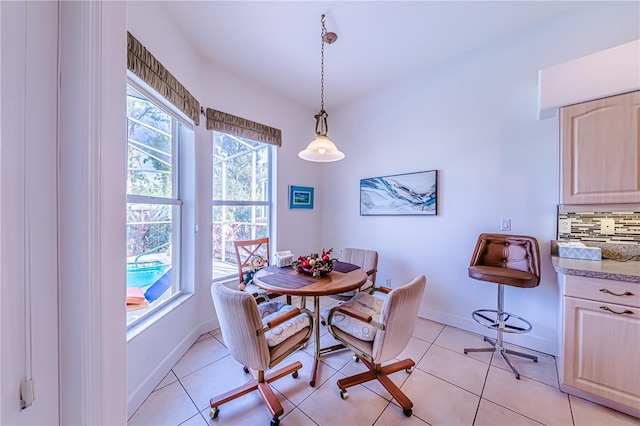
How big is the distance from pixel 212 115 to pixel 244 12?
1016 mm

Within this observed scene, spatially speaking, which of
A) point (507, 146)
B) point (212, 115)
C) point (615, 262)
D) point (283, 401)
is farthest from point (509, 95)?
point (283, 401)

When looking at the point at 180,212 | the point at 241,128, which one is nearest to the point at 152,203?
the point at 180,212

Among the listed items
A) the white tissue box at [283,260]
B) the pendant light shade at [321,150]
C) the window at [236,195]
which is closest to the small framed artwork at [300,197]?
the window at [236,195]

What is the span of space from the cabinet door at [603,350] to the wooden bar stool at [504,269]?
27 centimetres

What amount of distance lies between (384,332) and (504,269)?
4.83 feet

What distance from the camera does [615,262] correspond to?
5.90 ft

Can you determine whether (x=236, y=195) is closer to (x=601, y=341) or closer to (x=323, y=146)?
(x=323, y=146)

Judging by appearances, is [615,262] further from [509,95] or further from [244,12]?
[244,12]

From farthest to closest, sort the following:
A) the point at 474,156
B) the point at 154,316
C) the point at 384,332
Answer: the point at 474,156, the point at 154,316, the point at 384,332

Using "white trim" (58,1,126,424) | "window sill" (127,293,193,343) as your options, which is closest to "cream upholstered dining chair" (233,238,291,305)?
"window sill" (127,293,193,343)

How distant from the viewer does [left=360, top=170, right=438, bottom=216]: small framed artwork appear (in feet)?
9.11

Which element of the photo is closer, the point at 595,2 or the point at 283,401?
the point at 283,401

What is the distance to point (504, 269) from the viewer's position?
83.6 inches

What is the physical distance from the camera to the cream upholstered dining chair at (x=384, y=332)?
4.70 ft
